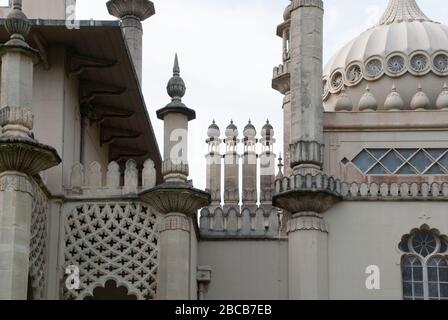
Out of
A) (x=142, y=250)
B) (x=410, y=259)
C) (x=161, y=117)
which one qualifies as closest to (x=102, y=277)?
(x=142, y=250)

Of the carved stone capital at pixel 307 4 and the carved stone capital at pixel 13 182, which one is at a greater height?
the carved stone capital at pixel 307 4

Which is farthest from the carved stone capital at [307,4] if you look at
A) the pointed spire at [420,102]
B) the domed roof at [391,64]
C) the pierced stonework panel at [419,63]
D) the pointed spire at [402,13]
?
the pointed spire at [402,13]

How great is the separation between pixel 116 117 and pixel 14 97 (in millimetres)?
7758

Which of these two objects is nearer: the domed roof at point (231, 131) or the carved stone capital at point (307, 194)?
the carved stone capital at point (307, 194)

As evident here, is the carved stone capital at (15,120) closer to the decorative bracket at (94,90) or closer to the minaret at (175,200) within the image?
the minaret at (175,200)

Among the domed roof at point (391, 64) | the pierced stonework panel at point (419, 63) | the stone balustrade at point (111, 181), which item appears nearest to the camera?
the stone balustrade at point (111, 181)

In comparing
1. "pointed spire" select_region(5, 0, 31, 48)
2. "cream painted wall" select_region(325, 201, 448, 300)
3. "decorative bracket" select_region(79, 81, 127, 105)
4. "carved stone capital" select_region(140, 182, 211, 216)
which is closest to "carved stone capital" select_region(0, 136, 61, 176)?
"pointed spire" select_region(5, 0, 31, 48)

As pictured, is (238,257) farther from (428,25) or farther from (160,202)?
(428,25)

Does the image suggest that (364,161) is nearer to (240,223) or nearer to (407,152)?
(407,152)

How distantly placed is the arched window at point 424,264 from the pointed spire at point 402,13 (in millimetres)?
6695

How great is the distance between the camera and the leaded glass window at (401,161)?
29.2 meters

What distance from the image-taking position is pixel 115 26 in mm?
25125

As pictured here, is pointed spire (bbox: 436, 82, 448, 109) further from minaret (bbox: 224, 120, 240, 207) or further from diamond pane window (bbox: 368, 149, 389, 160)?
minaret (bbox: 224, 120, 240, 207)

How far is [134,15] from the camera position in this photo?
3562 centimetres
